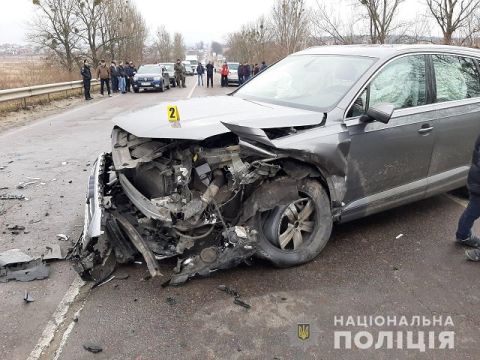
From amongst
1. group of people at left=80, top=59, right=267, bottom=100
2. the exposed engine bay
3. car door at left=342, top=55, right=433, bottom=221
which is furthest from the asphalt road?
group of people at left=80, top=59, right=267, bottom=100

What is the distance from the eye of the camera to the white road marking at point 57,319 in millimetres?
2695

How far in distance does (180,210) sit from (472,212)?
2790 mm

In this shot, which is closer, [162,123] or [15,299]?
[15,299]

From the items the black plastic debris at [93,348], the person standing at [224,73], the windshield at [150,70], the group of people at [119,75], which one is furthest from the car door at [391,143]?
→ the person standing at [224,73]

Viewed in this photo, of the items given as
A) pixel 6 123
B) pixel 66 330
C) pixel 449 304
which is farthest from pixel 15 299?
pixel 6 123

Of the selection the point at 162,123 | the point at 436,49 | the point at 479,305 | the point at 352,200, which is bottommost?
the point at 479,305

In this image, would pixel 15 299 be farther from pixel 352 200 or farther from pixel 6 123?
pixel 6 123

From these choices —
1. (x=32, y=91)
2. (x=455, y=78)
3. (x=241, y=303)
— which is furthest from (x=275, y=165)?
(x=32, y=91)

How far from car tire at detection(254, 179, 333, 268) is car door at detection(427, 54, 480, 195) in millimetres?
1522

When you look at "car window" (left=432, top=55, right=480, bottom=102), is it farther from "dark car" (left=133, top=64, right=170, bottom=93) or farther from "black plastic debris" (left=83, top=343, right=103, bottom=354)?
"dark car" (left=133, top=64, right=170, bottom=93)

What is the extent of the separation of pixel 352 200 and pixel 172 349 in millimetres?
2117

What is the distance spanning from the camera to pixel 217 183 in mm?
3441

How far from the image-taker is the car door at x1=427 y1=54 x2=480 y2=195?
441 centimetres

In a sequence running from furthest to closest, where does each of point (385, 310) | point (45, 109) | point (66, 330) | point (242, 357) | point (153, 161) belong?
point (45, 109) < point (153, 161) < point (385, 310) < point (66, 330) < point (242, 357)
